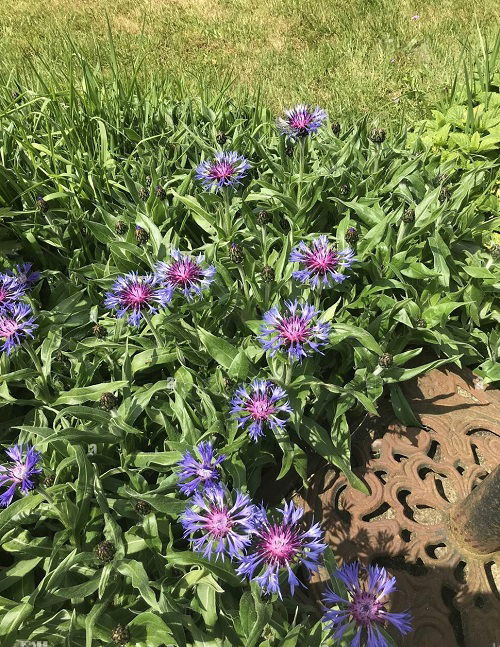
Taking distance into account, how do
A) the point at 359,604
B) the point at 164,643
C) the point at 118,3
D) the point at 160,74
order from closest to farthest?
1. the point at 359,604
2. the point at 164,643
3. the point at 160,74
4. the point at 118,3

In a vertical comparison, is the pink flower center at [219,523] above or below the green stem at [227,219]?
below

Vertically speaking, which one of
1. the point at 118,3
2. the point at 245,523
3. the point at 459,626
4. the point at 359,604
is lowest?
the point at 459,626

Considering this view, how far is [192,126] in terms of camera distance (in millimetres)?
3871

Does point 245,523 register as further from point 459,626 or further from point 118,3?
point 118,3

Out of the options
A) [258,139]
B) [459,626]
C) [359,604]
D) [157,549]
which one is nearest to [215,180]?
[258,139]

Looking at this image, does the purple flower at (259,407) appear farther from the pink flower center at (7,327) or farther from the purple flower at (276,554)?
the pink flower center at (7,327)

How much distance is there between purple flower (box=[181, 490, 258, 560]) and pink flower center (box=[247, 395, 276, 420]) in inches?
12.9

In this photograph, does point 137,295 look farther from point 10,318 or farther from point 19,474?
point 19,474

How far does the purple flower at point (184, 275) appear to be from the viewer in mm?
2182

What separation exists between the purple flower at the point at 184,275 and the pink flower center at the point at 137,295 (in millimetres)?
87

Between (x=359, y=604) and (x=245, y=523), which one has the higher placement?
(x=245, y=523)

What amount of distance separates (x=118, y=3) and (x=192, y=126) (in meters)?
4.12

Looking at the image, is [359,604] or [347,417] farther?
[347,417]

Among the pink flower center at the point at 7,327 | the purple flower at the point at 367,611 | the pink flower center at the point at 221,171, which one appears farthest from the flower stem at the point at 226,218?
the purple flower at the point at 367,611
